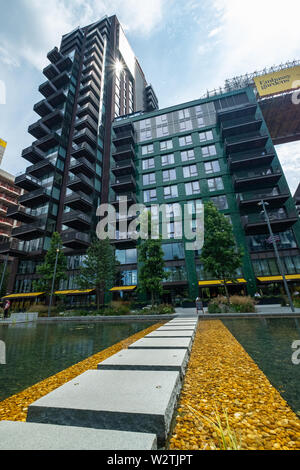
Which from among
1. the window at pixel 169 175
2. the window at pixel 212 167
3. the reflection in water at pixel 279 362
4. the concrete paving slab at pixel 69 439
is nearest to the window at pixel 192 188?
the window at pixel 212 167

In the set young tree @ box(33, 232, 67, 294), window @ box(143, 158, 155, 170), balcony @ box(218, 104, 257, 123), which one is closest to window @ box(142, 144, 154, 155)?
window @ box(143, 158, 155, 170)

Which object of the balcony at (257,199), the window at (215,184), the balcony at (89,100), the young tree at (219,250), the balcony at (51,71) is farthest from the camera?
the balcony at (51,71)

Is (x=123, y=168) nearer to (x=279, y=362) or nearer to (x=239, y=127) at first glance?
(x=239, y=127)

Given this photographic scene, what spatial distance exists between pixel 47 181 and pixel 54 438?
116 feet

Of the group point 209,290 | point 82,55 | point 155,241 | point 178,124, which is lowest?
point 209,290

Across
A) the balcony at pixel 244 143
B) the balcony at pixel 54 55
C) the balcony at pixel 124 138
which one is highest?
the balcony at pixel 54 55

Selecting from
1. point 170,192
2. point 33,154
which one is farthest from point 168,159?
point 33,154

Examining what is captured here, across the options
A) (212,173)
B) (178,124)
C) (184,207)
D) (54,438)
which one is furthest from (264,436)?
(178,124)

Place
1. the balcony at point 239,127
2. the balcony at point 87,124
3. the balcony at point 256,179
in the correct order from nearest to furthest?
1. the balcony at point 256,179
2. the balcony at point 239,127
3. the balcony at point 87,124

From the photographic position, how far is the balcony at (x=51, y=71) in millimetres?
37094

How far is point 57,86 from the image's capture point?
38281mm

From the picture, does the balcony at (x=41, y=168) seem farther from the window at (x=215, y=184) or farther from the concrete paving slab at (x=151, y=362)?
the concrete paving slab at (x=151, y=362)

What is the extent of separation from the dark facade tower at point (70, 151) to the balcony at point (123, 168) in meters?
2.22
